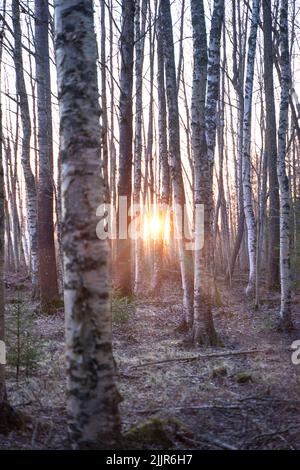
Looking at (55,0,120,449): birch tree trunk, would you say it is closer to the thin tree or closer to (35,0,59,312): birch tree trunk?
(35,0,59,312): birch tree trunk

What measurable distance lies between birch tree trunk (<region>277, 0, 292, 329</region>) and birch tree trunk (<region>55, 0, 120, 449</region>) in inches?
256

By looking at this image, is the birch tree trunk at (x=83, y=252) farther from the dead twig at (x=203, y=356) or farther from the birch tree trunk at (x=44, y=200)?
the birch tree trunk at (x=44, y=200)

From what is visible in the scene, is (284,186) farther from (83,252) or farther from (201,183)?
(83,252)

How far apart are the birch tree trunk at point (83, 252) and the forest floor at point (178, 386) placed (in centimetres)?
68

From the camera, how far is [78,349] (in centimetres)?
407

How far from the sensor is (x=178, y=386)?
22.7ft

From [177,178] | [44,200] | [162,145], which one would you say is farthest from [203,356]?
[162,145]

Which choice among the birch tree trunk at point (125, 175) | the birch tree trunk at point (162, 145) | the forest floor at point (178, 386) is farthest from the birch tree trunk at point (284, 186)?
the birch tree trunk at point (162, 145)

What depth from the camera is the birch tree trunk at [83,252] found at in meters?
4.06

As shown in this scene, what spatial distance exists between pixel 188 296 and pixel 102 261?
6372mm

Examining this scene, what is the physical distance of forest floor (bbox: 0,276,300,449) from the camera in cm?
490

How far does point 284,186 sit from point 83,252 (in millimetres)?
6904

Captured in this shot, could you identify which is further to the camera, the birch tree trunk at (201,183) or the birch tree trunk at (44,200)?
the birch tree trunk at (44,200)

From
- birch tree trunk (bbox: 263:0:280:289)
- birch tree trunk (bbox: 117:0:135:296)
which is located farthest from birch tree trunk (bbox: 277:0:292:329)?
birch tree trunk (bbox: 263:0:280:289)
